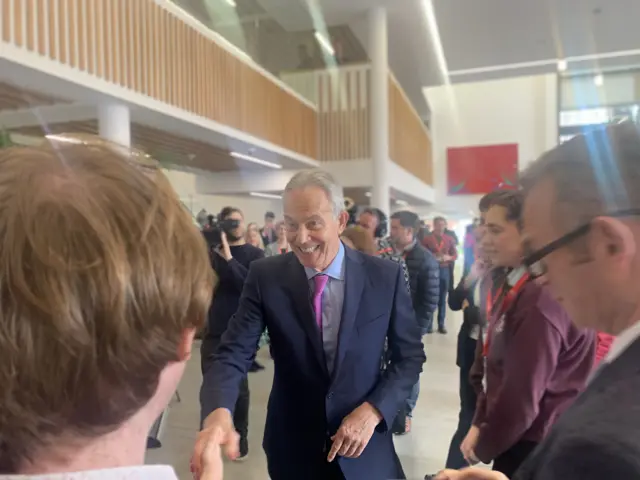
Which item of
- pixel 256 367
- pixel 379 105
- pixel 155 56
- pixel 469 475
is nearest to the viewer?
pixel 469 475

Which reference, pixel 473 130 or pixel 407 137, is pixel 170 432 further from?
pixel 473 130

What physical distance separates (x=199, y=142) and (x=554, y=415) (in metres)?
6.19

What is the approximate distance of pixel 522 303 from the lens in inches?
62.3

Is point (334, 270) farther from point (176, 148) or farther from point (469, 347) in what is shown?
point (176, 148)

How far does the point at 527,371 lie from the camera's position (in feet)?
4.92

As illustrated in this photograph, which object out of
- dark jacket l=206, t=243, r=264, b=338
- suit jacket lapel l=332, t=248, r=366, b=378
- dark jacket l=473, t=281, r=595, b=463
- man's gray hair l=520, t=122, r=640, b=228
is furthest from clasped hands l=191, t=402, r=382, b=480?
dark jacket l=206, t=243, r=264, b=338

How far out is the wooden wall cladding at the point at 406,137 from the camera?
885 centimetres

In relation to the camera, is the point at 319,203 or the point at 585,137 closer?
the point at 585,137

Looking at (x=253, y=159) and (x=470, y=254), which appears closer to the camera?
(x=470, y=254)

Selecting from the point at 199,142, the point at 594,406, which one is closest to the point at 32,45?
the point at 199,142

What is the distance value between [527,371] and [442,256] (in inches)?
264

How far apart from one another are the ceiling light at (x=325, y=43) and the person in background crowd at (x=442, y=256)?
3.98 m

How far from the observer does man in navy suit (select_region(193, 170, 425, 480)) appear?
1537 millimetres

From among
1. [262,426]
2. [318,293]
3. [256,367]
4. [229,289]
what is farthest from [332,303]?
[256,367]
